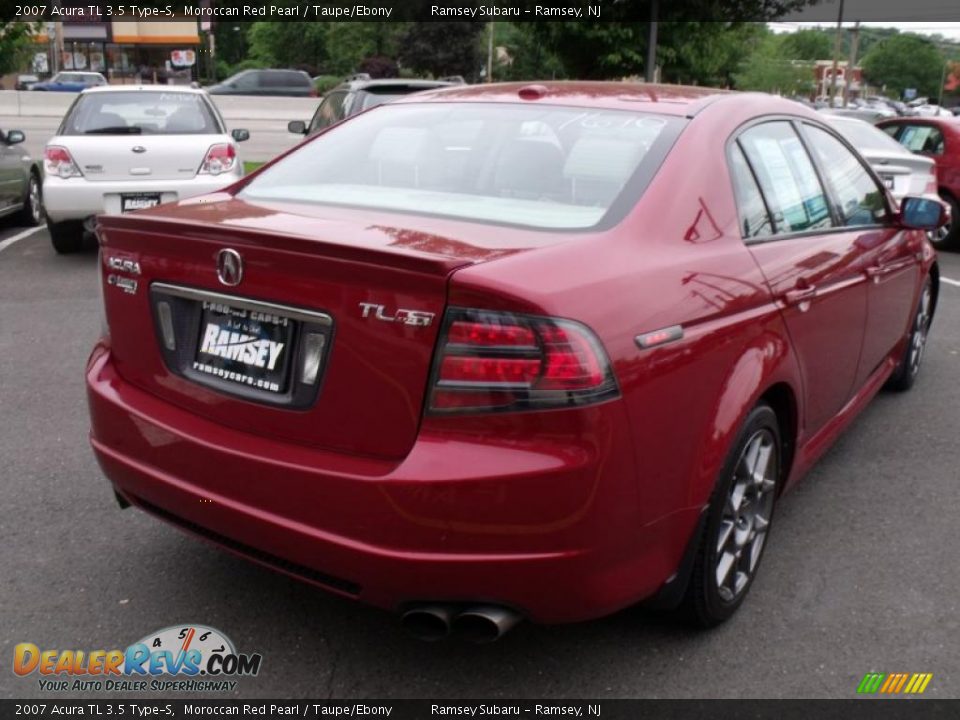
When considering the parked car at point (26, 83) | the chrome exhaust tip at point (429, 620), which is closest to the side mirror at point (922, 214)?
the chrome exhaust tip at point (429, 620)

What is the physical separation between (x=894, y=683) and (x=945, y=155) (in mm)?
10494

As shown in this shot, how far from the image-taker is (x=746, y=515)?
125 inches

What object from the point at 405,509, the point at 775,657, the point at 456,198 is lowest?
the point at 775,657

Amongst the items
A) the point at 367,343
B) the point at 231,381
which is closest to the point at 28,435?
the point at 231,381

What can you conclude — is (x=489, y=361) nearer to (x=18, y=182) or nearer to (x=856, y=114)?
(x=18, y=182)

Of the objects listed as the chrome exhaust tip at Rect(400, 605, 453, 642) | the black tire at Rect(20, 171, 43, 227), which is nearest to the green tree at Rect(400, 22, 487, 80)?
the black tire at Rect(20, 171, 43, 227)

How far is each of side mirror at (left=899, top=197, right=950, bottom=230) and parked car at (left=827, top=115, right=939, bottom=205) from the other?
20.9 ft

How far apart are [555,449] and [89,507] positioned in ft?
7.57

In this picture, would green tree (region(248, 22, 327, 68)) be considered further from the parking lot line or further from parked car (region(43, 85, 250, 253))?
parked car (region(43, 85, 250, 253))

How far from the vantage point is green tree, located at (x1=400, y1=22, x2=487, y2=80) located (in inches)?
2488

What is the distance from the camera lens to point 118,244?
2.98 metres

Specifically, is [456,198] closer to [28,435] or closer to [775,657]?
[775,657]

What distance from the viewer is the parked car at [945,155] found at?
38.3 feet

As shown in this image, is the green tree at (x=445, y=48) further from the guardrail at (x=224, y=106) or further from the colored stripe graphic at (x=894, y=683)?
the colored stripe graphic at (x=894, y=683)
